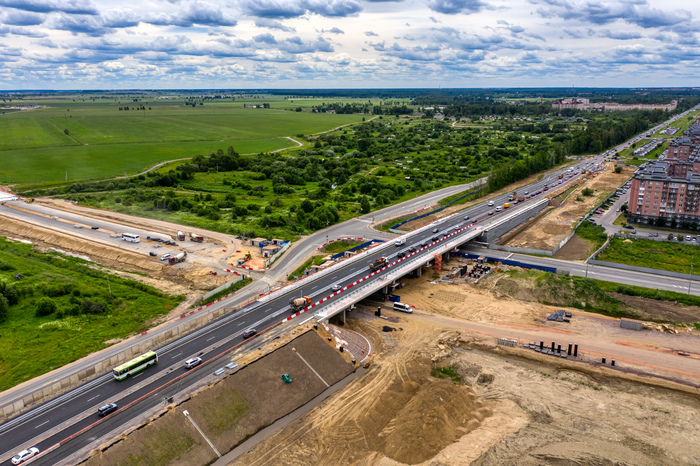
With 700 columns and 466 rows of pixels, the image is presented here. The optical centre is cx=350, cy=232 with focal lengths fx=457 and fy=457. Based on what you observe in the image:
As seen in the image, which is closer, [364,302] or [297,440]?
[297,440]

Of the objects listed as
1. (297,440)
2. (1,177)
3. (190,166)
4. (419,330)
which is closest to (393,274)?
(419,330)

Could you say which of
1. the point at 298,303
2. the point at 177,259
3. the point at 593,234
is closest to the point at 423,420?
the point at 298,303

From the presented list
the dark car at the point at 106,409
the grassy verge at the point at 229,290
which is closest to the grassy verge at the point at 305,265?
the grassy verge at the point at 229,290

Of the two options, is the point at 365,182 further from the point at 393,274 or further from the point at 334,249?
the point at 393,274

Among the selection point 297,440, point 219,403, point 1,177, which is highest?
point 1,177

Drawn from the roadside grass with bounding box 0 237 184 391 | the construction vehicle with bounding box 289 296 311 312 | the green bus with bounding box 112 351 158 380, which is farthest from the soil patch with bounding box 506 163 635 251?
the green bus with bounding box 112 351 158 380

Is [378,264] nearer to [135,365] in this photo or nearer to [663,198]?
[135,365]

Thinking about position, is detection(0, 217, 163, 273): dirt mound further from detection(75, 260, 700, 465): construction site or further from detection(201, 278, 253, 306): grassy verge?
detection(75, 260, 700, 465): construction site
